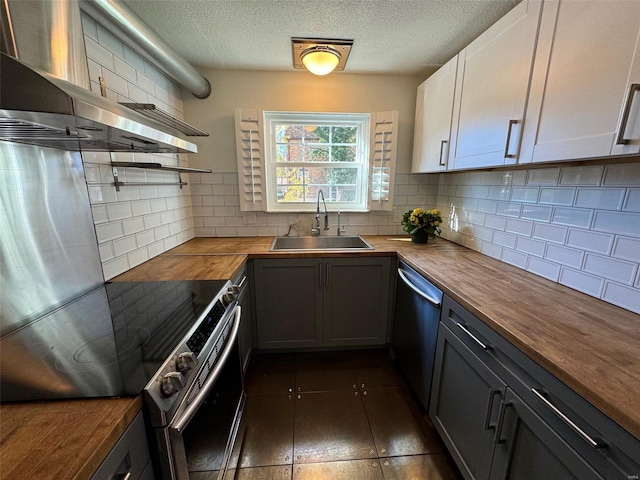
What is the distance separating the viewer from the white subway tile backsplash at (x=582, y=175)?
3.78 ft

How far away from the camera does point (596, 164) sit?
1.15m

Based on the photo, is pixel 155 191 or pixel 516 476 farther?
pixel 155 191

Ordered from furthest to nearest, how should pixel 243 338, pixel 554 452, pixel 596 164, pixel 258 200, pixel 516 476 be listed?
1. pixel 258 200
2. pixel 243 338
3. pixel 596 164
4. pixel 516 476
5. pixel 554 452

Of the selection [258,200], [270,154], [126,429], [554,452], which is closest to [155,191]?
[258,200]

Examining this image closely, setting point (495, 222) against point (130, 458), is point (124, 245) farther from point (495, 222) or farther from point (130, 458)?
point (495, 222)

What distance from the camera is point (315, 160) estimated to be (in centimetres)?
246

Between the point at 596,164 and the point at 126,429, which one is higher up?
the point at 596,164

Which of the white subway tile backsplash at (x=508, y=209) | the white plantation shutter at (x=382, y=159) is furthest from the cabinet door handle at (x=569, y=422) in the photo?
the white plantation shutter at (x=382, y=159)

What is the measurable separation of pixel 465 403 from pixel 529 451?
0.34m

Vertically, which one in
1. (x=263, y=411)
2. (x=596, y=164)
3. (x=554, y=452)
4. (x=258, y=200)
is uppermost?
(x=596, y=164)

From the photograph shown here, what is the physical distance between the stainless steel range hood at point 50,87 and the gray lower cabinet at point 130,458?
73 cm

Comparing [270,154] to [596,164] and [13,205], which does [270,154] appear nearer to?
[13,205]

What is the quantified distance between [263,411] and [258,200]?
1576 millimetres

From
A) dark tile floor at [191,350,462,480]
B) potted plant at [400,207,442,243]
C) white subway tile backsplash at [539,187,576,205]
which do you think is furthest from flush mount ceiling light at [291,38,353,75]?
dark tile floor at [191,350,462,480]
